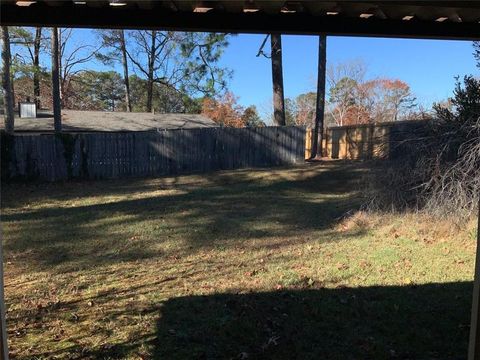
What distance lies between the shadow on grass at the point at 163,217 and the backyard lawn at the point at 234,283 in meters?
0.05

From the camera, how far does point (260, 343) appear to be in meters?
4.14

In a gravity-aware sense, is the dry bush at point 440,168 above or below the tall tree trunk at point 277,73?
below

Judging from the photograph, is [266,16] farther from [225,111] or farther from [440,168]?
A: [225,111]

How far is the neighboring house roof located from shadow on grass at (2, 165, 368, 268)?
441 inches

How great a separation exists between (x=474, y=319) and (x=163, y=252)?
5362 millimetres

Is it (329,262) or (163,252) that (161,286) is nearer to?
(163,252)

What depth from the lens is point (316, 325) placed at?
179 inches

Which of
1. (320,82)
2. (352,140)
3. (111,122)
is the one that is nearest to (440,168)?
(320,82)

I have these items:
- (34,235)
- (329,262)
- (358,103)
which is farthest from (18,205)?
(358,103)

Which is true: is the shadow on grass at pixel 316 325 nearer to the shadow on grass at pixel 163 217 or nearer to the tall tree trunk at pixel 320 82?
the shadow on grass at pixel 163 217

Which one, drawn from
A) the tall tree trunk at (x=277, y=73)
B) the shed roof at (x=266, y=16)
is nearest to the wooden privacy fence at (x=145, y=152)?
the tall tree trunk at (x=277, y=73)

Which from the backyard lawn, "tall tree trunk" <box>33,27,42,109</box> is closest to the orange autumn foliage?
"tall tree trunk" <box>33,27,42,109</box>

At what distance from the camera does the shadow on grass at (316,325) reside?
399cm

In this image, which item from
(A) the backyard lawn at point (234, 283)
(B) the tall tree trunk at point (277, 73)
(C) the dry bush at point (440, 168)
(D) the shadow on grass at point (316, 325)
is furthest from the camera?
(B) the tall tree trunk at point (277, 73)
